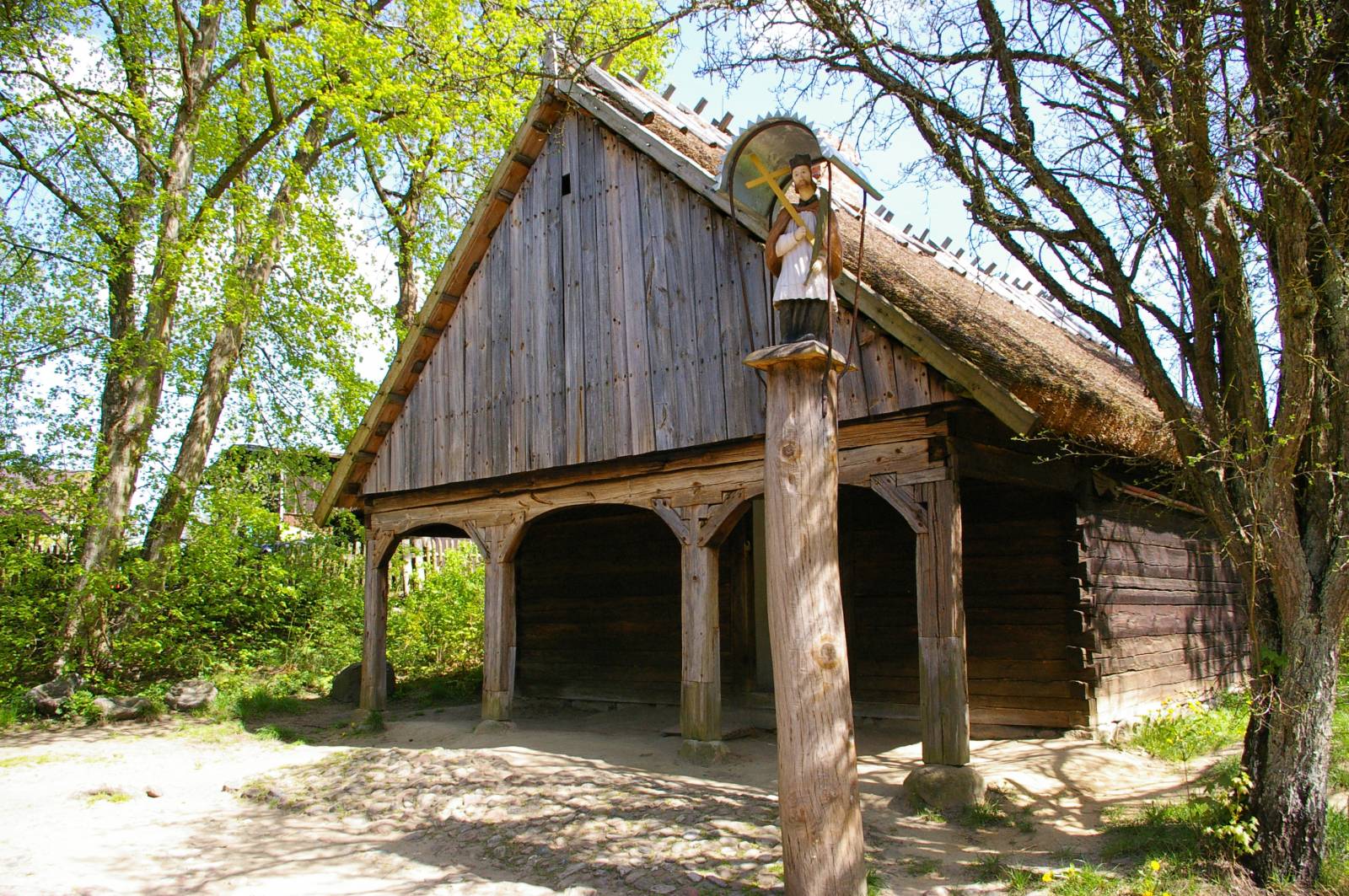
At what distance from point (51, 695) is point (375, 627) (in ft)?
13.3

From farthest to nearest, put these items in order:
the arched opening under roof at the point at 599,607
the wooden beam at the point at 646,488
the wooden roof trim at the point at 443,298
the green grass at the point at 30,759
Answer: the arched opening under roof at the point at 599,607, the wooden roof trim at the point at 443,298, the green grass at the point at 30,759, the wooden beam at the point at 646,488

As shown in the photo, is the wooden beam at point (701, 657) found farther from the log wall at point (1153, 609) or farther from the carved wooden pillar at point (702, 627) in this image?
the log wall at point (1153, 609)

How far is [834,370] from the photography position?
16.4ft

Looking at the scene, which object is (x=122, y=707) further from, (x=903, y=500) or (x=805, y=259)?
(x=805, y=259)

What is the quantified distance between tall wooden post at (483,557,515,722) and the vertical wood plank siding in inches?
42.7

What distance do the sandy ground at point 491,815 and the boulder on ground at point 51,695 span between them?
2.02 metres

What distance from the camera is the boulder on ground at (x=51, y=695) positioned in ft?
37.1

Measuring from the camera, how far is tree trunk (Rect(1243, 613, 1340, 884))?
458 cm

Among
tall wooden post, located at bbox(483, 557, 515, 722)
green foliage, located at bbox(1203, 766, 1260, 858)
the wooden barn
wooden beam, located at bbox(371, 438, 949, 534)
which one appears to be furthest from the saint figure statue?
tall wooden post, located at bbox(483, 557, 515, 722)

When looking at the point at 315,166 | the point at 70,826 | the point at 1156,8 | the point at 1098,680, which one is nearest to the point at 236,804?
the point at 70,826

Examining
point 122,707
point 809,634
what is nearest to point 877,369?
point 809,634

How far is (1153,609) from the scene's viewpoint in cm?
944

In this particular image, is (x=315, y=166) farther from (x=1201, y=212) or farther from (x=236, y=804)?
(x=1201, y=212)

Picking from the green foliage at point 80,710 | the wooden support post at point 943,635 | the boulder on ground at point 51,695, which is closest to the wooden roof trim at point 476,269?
the wooden support post at point 943,635
